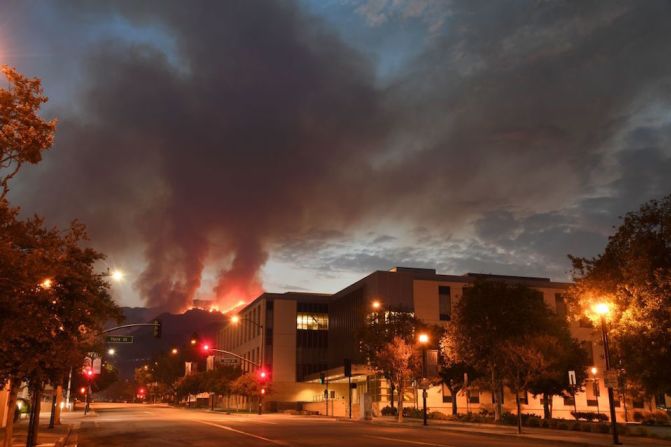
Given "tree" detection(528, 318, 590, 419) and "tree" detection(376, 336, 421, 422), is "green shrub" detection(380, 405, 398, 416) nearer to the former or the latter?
"tree" detection(376, 336, 421, 422)

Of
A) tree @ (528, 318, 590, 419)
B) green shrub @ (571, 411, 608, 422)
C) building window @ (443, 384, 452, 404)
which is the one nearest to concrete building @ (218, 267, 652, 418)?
building window @ (443, 384, 452, 404)

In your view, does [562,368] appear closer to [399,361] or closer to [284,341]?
[399,361]

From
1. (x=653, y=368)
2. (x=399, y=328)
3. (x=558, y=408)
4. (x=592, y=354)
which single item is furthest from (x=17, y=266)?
(x=592, y=354)

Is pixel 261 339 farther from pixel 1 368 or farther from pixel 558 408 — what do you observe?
pixel 1 368

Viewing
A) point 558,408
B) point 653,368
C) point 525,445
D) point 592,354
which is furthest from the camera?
point 592,354

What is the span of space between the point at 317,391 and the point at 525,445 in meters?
78.0

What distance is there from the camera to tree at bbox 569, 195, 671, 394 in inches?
994

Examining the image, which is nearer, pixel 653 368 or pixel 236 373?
pixel 653 368

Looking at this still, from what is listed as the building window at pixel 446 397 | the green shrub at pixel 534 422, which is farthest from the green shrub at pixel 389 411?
the green shrub at pixel 534 422

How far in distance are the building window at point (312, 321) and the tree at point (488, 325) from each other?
176 feet

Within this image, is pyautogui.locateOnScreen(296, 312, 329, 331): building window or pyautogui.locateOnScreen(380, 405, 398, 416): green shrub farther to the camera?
pyautogui.locateOnScreen(296, 312, 329, 331): building window

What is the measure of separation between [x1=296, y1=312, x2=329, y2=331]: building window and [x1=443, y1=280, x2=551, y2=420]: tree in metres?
53.7

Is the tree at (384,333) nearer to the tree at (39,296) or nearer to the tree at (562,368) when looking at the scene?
the tree at (562,368)

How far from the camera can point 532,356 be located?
39.4 meters
